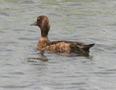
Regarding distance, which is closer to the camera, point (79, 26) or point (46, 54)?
point (46, 54)

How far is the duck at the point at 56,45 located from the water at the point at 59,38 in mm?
199

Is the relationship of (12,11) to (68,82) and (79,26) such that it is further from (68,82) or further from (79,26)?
(68,82)

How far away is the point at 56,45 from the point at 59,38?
1.34 metres

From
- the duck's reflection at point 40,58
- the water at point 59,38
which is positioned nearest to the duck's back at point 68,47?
the water at point 59,38

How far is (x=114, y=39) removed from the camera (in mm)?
18703

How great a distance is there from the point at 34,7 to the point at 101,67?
6878 millimetres

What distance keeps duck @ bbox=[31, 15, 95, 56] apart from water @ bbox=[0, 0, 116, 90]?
20 centimetres

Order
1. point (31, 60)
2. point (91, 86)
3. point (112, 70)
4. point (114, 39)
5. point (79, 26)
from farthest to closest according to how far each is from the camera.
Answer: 1. point (79, 26)
2. point (114, 39)
3. point (31, 60)
4. point (112, 70)
5. point (91, 86)

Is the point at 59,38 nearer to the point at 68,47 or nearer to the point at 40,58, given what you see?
the point at 68,47

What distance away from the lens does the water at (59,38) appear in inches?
577

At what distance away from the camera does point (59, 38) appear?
19.1 meters

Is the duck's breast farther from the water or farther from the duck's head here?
the duck's head

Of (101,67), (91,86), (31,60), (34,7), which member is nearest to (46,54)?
(31,60)

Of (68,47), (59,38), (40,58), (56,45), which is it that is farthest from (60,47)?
(59,38)
